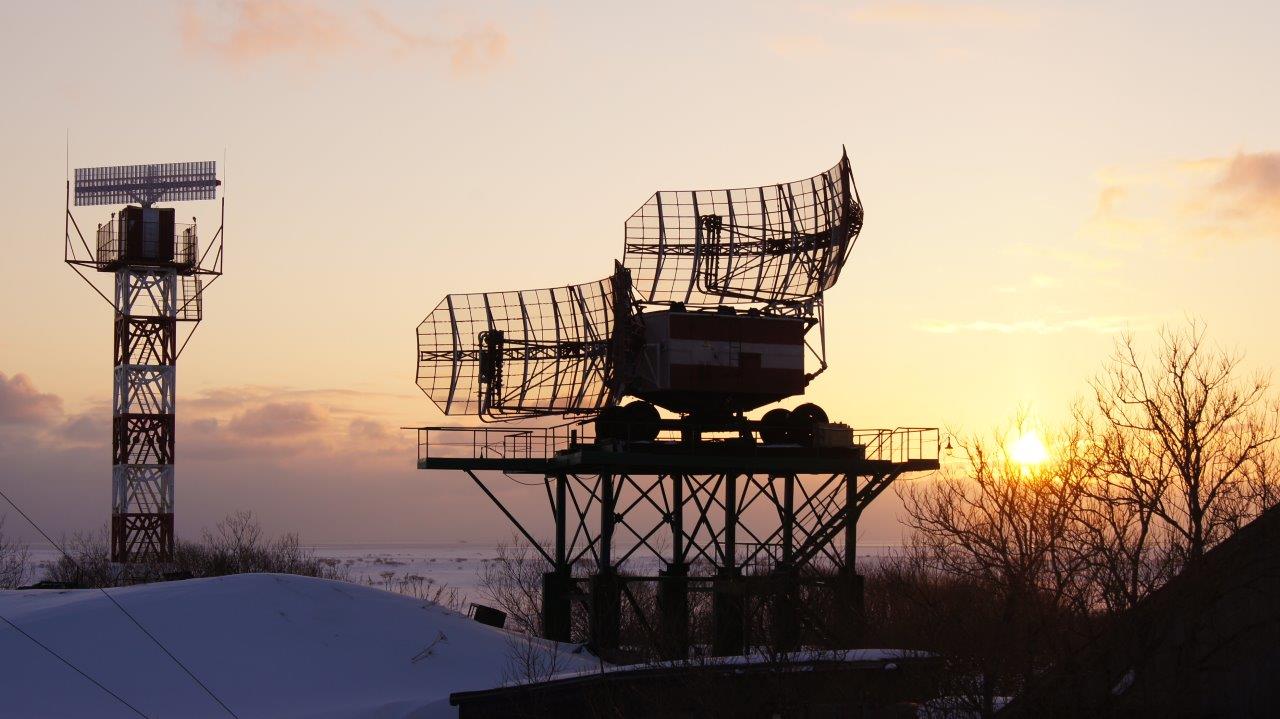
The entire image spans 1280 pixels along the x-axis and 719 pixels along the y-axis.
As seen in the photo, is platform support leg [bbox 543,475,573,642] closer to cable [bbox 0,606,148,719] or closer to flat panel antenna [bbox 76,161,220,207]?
cable [bbox 0,606,148,719]

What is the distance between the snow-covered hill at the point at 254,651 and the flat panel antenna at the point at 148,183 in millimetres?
56234

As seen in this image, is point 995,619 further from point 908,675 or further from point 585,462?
point 585,462

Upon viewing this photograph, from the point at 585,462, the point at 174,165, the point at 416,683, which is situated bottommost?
the point at 416,683

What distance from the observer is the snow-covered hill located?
4622 centimetres

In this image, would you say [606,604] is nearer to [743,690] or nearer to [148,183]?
[743,690]

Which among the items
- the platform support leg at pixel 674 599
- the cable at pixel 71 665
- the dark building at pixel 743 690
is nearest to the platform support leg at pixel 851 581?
the platform support leg at pixel 674 599

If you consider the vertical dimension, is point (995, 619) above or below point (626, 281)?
below

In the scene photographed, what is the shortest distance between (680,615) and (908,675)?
18.1 metres

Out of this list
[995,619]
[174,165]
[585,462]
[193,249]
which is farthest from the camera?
[174,165]

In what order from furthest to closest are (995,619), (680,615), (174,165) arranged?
(174,165) < (680,615) < (995,619)

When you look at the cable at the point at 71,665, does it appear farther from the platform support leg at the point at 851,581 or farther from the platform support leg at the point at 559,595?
the platform support leg at the point at 851,581

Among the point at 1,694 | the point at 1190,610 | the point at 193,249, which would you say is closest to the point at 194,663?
the point at 1,694

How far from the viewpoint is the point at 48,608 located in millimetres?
53781

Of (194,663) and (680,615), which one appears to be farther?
(680,615)
